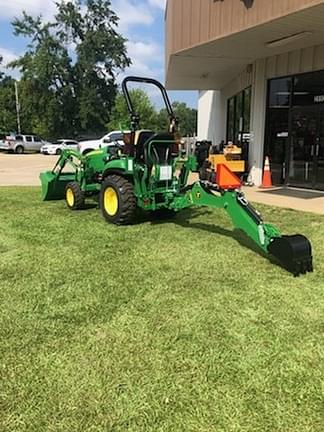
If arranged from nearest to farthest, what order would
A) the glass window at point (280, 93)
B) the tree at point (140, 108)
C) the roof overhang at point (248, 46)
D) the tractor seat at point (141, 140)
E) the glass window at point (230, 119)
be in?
the tractor seat at point (141, 140) < the roof overhang at point (248, 46) < the glass window at point (280, 93) < the glass window at point (230, 119) < the tree at point (140, 108)

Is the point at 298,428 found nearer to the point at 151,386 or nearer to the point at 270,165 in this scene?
the point at 151,386

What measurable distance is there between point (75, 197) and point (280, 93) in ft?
22.7

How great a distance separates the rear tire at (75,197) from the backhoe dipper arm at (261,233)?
2.99 meters

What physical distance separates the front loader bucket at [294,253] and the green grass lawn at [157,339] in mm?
125

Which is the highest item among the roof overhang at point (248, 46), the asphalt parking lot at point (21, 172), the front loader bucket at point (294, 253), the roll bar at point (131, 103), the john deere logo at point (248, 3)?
the john deere logo at point (248, 3)

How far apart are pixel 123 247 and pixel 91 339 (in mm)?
2502

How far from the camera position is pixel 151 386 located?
2.74 metres

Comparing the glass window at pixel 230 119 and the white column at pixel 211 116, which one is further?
the white column at pixel 211 116

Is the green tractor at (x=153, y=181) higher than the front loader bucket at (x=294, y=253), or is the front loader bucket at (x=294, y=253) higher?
the green tractor at (x=153, y=181)

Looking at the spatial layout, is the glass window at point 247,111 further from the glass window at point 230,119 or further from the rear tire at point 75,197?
the rear tire at point 75,197

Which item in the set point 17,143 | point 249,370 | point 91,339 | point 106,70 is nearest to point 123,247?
point 91,339

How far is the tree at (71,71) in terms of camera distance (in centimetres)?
4434

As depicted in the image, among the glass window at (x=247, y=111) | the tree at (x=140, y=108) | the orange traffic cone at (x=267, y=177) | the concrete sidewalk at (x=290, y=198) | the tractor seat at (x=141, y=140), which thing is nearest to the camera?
the tractor seat at (x=141, y=140)

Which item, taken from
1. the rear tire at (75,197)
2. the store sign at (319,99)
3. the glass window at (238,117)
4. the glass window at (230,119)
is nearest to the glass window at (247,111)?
the glass window at (238,117)
